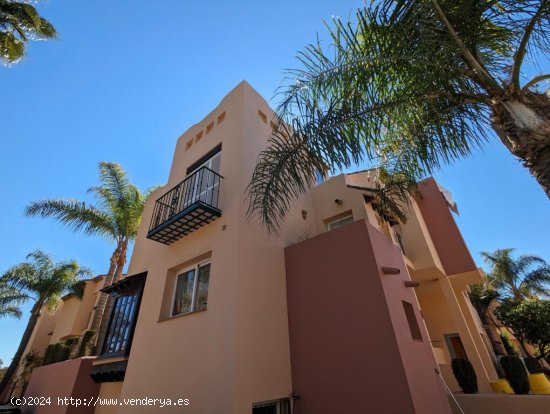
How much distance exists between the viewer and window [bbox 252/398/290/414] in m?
5.21

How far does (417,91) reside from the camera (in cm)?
482

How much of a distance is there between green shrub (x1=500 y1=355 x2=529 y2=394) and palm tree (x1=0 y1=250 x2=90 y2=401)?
2607 cm

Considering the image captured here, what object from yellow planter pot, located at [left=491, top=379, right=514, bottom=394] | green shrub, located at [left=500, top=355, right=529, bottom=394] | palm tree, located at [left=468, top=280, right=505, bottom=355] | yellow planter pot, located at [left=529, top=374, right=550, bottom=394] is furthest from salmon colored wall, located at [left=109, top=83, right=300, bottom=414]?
palm tree, located at [left=468, top=280, right=505, bottom=355]

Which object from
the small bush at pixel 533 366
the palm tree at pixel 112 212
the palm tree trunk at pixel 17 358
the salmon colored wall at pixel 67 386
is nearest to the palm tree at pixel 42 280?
the palm tree trunk at pixel 17 358

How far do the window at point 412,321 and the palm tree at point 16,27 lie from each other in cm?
1433

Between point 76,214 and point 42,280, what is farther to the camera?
point 42,280

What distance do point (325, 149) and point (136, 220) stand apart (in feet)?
46.8

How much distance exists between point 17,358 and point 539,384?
25529mm

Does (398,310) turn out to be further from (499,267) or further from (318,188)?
(499,267)

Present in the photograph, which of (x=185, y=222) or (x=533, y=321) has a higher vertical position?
(x=185, y=222)

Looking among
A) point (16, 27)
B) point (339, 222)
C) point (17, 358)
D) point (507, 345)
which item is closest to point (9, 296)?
point (17, 358)

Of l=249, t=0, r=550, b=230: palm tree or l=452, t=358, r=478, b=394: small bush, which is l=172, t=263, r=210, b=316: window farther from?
l=452, t=358, r=478, b=394: small bush

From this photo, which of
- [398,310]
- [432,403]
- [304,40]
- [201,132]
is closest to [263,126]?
[201,132]

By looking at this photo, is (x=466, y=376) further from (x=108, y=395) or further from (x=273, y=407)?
A: (x=108, y=395)
